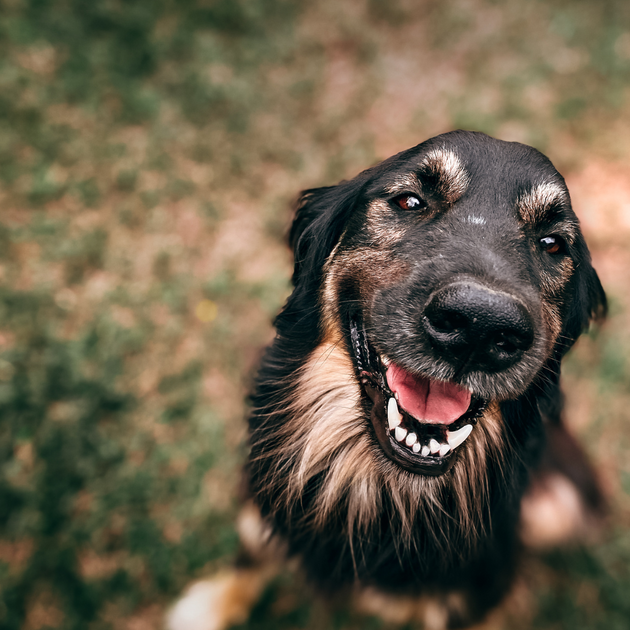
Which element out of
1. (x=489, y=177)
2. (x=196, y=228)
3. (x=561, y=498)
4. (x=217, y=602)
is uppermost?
(x=196, y=228)

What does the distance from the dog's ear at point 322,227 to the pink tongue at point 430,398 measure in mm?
652

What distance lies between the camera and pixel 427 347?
157 centimetres

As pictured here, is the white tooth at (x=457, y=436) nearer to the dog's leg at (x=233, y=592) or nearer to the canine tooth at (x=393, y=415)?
the canine tooth at (x=393, y=415)

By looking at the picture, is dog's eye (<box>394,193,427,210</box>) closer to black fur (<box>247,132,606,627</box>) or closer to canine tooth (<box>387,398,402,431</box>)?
black fur (<box>247,132,606,627</box>)

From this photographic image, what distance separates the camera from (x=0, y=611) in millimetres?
2637

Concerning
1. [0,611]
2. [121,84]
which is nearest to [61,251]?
[121,84]

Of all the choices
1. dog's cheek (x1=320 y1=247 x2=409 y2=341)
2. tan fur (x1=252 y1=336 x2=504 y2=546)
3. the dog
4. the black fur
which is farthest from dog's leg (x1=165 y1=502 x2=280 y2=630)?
dog's cheek (x1=320 y1=247 x2=409 y2=341)

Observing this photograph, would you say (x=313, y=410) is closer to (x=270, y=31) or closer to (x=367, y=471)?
(x=367, y=471)

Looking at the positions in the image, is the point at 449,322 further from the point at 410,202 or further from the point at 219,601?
the point at 219,601

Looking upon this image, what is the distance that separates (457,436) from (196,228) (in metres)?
2.81

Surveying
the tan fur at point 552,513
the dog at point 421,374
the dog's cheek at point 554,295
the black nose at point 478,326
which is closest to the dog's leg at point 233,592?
the dog at point 421,374

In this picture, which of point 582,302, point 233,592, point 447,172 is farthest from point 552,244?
point 233,592

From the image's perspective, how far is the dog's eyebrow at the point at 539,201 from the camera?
183 centimetres

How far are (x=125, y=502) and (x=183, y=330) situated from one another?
1.23 meters
